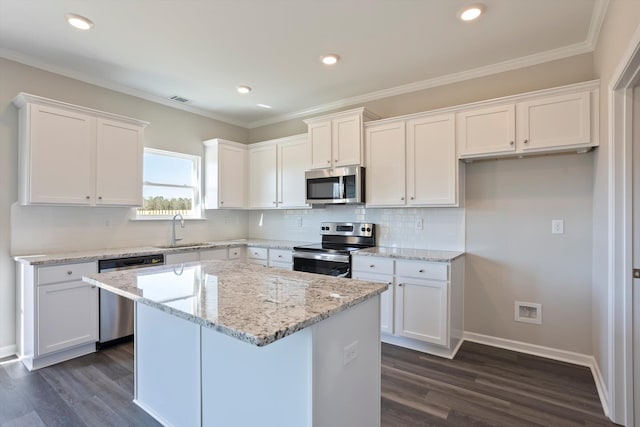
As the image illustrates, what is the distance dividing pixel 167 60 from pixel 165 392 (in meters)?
2.77

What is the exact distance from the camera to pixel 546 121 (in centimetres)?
268

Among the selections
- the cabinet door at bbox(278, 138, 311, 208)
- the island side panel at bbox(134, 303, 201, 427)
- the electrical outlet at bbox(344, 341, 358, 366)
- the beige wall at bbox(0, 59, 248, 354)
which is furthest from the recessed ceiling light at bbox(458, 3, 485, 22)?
the beige wall at bbox(0, 59, 248, 354)

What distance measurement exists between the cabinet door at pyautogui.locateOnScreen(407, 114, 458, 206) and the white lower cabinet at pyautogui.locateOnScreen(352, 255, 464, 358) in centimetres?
65

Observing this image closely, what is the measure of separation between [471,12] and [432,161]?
1277mm

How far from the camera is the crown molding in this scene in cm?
294

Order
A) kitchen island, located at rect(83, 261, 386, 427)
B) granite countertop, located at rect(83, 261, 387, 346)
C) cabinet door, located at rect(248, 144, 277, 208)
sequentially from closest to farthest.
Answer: granite countertop, located at rect(83, 261, 387, 346)
kitchen island, located at rect(83, 261, 386, 427)
cabinet door, located at rect(248, 144, 277, 208)

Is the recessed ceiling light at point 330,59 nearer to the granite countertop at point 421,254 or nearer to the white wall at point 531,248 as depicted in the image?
the white wall at point 531,248

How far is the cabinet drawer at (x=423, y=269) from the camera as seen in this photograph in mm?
2888

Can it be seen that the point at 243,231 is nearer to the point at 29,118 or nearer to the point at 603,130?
the point at 29,118

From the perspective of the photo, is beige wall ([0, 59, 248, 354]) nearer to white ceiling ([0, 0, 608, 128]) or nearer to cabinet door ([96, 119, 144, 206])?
white ceiling ([0, 0, 608, 128])

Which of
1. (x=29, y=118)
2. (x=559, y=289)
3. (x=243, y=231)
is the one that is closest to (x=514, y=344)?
(x=559, y=289)

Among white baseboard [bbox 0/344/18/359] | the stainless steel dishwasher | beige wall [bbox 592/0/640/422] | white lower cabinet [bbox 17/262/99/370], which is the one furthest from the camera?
the stainless steel dishwasher

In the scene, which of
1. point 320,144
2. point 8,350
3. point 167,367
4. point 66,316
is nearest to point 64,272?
point 66,316

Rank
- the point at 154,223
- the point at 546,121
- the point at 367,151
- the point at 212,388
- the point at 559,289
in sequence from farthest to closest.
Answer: the point at 154,223
the point at 367,151
the point at 559,289
the point at 546,121
the point at 212,388
